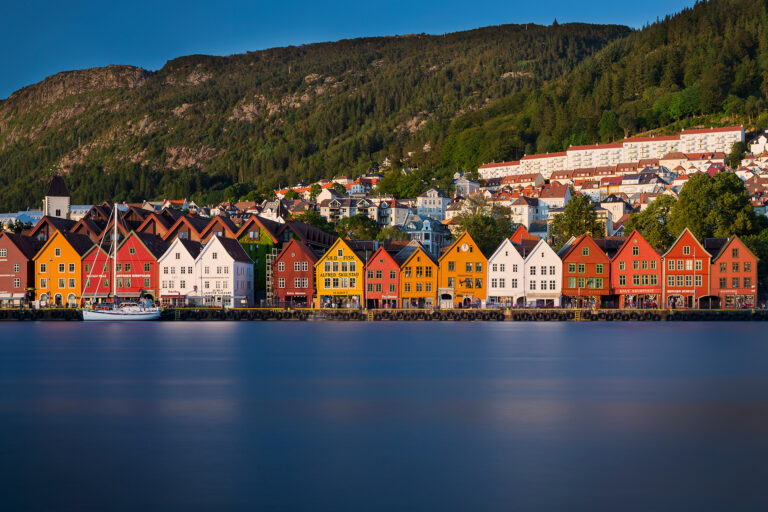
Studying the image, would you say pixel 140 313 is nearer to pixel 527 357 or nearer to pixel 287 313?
pixel 287 313

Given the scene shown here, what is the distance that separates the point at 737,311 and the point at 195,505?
2829 inches

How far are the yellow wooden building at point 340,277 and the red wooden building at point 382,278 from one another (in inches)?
29.9

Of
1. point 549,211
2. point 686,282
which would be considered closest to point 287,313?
point 686,282

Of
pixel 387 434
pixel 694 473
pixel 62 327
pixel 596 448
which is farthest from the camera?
pixel 62 327

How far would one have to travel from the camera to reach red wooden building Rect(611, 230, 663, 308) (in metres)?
87.4

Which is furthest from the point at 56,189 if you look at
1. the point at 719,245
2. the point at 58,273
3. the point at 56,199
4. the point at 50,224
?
the point at 719,245

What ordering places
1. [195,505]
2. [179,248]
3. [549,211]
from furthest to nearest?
[549,211] → [179,248] → [195,505]

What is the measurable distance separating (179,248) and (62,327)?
18.7 metres

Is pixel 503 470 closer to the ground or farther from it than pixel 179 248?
closer to the ground

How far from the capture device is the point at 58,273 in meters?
96.4

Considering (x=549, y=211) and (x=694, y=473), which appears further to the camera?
(x=549, y=211)

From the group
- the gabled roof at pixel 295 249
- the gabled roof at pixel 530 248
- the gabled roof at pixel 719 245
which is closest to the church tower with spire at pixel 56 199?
the gabled roof at pixel 295 249

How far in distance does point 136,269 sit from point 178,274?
15.7 ft

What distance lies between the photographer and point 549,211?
Answer: 18550 cm
